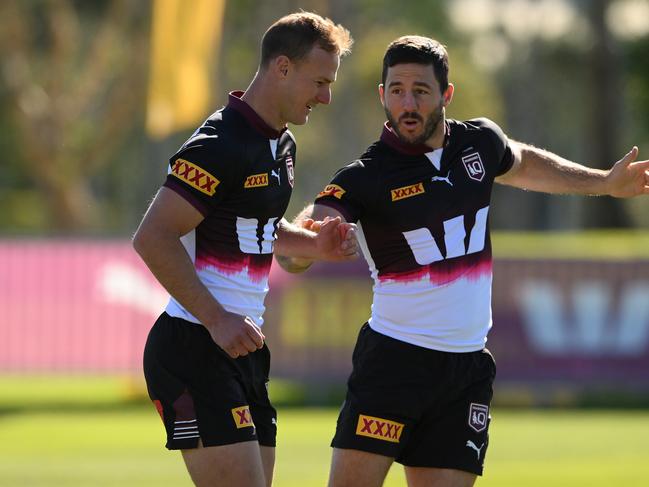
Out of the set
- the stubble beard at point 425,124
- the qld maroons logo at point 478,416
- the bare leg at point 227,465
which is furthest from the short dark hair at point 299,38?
the qld maroons logo at point 478,416

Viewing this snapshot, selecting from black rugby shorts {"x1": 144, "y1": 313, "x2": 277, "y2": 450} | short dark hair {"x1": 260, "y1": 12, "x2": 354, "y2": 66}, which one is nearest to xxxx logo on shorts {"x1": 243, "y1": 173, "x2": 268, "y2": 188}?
short dark hair {"x1": 260, "y1": 12, "x2": 354, "y2": 66}

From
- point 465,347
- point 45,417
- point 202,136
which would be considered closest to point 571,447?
point 45,417

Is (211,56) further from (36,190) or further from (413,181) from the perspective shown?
(36,190)

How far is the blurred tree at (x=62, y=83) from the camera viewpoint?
141ft

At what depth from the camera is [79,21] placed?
54625 millimetres

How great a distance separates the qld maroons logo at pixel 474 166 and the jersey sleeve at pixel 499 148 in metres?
0.12

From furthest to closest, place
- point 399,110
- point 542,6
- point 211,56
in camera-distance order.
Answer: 1. point 542,6
2. point 211,56
3. point 399,110

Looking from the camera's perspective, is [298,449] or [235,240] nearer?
[235,240]

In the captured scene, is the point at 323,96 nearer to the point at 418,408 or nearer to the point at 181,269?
the point at 181,269

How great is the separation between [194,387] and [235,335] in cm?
49

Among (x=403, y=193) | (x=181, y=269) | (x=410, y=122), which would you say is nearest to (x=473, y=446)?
(x=403, y=193)

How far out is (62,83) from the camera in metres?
46.4

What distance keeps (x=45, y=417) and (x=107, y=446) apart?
133 inches

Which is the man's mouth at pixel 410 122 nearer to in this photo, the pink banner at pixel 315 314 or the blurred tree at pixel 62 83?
the pink banner at pixel 315 314
